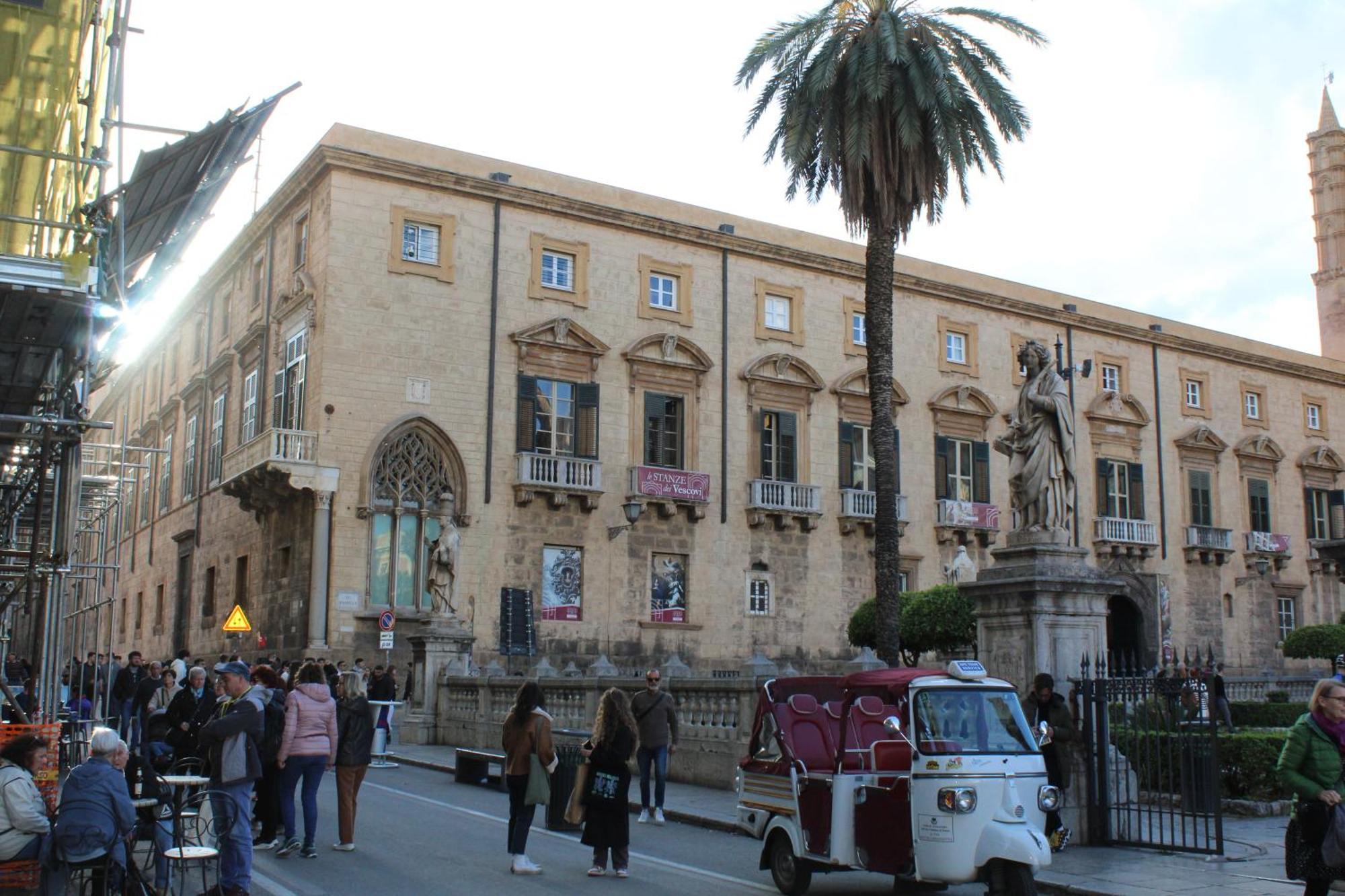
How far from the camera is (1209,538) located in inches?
1757

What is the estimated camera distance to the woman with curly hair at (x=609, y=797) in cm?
1112

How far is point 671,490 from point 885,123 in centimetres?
1397

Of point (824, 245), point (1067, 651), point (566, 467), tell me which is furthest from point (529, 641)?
point (1067, 651)

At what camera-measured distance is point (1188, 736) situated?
1195 cm

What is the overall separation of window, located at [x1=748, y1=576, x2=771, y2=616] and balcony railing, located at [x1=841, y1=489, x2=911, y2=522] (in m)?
3.25

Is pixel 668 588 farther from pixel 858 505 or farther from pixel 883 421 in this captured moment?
pixel 883 421

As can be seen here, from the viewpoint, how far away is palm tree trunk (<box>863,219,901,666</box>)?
839 inches

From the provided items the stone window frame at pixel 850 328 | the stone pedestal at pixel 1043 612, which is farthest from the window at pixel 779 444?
the stone pedestal at pixel 1043 612

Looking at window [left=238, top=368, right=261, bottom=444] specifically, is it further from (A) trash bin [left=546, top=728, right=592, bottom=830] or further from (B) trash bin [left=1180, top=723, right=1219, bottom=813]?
(B) trash bin [left=1180, top=723, right=1219, bottom=813]

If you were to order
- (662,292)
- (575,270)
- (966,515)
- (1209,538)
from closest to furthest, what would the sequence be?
(575,270)
(662,292)
(966,515)
(1209,538)

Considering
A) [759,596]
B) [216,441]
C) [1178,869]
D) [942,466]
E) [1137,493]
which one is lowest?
[1178,869]

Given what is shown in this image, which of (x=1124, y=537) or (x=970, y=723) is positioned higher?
(x=1124, y=537)

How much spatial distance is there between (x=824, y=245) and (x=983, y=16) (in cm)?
1669

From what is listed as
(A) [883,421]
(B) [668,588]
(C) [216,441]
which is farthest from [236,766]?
(C) [216,441]
